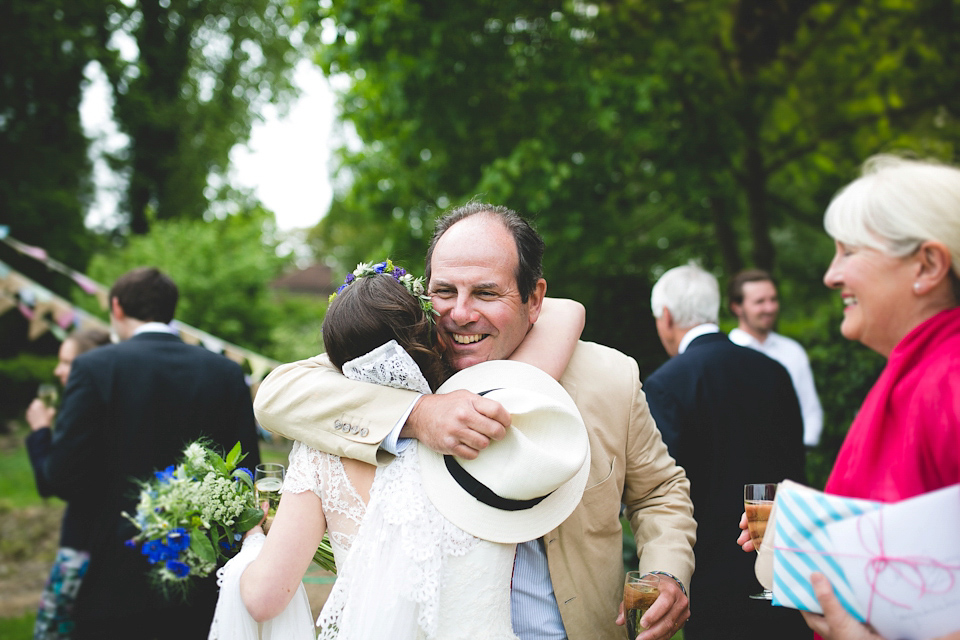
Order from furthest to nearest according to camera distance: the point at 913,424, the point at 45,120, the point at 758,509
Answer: the point at 45,120
the point at 758,509
the point at 913,424

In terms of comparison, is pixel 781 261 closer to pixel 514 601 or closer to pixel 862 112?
pixel 862 112

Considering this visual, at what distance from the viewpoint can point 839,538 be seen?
1470mm

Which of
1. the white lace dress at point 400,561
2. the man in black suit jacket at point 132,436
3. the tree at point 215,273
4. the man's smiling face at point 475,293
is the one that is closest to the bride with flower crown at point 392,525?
the white lace dress at point 400,561

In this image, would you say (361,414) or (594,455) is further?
(594,455)

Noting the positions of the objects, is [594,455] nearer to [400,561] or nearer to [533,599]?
[533,599]

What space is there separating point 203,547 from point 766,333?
15.1 feet

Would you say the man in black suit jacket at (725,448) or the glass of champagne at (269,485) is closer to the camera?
the glass of champagne at (269,485)

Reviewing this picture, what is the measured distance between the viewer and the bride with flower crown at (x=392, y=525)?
1849 millimetres

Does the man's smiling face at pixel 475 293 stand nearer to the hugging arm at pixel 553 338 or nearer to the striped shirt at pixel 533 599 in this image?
the hugging arm at pixel 553 338

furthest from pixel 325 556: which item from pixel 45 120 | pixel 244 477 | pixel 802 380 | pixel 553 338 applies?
pixel 45 120

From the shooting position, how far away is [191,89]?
2095 centimetres

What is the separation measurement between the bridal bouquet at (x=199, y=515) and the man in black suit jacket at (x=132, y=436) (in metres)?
1.29

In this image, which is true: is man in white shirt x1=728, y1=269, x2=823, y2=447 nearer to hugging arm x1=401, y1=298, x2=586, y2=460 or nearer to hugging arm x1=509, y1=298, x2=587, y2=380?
hugging arm x1=509, y1=298, x2=587, y2=380

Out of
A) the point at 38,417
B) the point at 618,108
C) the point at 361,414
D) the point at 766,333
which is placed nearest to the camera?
the point at 361,414
